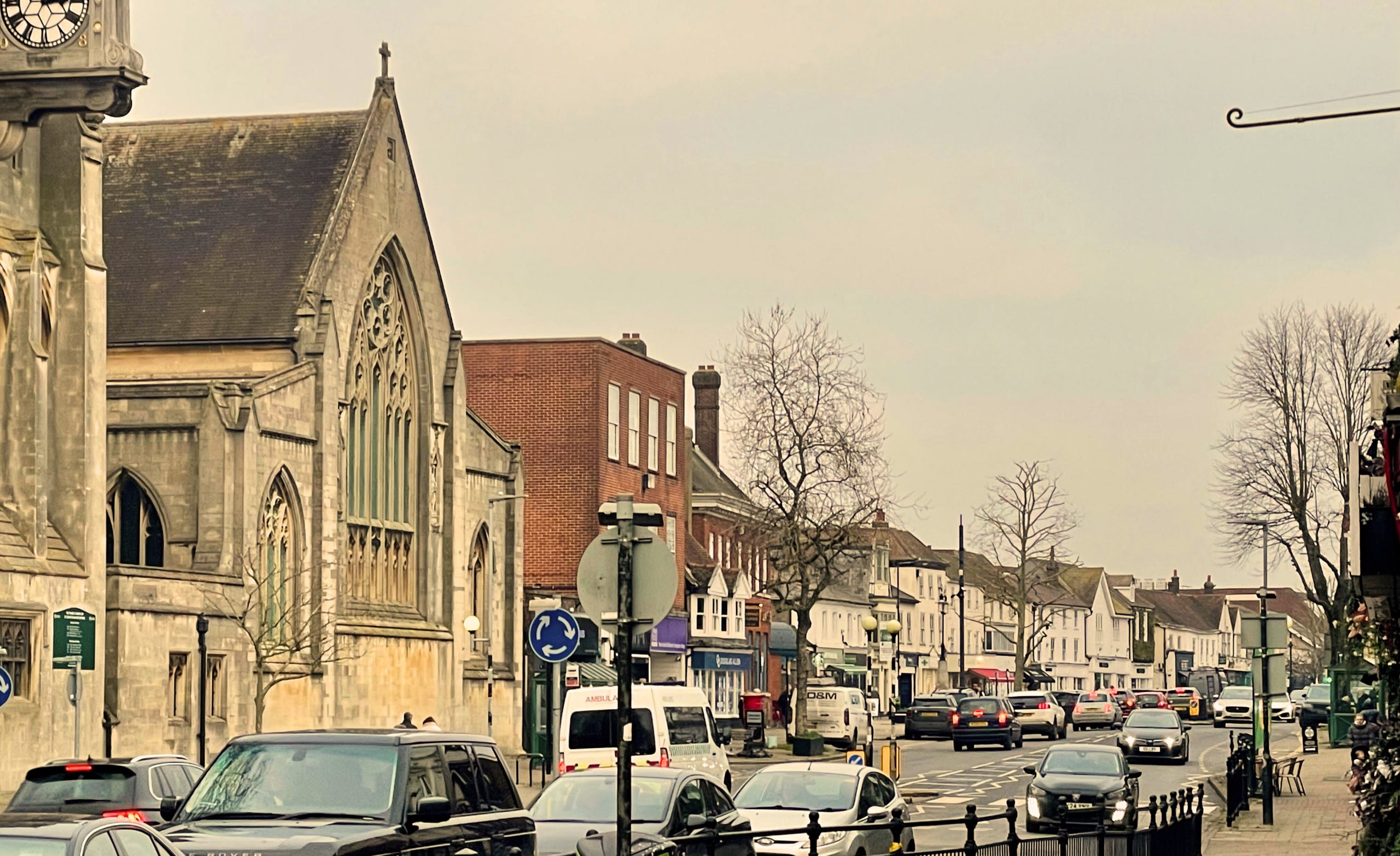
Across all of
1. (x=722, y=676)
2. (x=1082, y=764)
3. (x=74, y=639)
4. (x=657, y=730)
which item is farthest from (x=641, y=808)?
(x=722, y=676)

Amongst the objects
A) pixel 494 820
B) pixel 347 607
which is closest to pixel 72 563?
pixel 347 607

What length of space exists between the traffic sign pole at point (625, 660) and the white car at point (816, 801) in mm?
7089

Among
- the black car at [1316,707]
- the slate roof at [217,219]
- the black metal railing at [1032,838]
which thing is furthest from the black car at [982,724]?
the black metal railing at [1032,838]

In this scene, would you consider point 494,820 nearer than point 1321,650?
Yes

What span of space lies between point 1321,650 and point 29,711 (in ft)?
508

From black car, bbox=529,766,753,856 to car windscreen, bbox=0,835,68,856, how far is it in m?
8.18

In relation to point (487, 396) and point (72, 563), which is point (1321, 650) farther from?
point (72, 563)

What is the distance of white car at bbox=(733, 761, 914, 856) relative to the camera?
2291 centimetres

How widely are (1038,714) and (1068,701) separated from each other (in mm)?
26847

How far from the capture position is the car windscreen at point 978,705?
2475 inches

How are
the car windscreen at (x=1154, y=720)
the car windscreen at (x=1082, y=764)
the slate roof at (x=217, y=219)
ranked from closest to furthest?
the car windscreen at (x=1082, y=764) → the slate roof at (x=217, y=219) → the car windscreen at (x=1154, y=720)

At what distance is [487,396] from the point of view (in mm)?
70875

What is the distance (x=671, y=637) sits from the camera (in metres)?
75.4

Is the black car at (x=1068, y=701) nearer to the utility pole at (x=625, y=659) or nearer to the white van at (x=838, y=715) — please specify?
the white van at (x=838, y=715)
